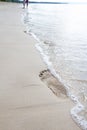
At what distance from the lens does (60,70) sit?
12.2ft

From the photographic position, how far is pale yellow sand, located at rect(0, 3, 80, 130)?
235 centimetres

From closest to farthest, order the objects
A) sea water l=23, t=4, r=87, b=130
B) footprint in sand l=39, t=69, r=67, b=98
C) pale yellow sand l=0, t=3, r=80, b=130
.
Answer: pale yellow sand l=0, t=3, r=80, b=130 → sea water l=23, t=4, r=87, b=130 → footprint in sand l=39, t=69, r=67, b=98

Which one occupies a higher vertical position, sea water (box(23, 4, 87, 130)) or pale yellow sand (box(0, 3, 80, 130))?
pale yellow sand (box(0, 3, 80, 130))

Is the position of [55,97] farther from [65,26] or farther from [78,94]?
[65,26]

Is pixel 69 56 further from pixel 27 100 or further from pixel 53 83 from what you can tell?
pixel 27 100

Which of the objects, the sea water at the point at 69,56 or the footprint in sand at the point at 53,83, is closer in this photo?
the sea water at the point at 69,56

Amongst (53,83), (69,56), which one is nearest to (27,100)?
(53,83)

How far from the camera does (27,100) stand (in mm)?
2742

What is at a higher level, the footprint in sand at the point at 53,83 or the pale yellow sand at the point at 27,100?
the pale yellow sand at the point at 27,100

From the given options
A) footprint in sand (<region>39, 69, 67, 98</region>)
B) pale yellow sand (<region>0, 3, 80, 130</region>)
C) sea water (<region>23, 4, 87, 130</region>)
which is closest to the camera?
pale yellow sand (<region>0, 3, 80, 130</region>)

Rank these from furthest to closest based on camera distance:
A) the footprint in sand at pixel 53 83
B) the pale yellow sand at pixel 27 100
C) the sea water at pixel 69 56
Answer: the footprint in sand at pixel 53 83 → the sea water at pixel 69 56 → the pale yellow sand at pixel 27 100

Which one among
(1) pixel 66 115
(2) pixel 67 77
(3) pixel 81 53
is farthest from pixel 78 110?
(3) pixel 81 53

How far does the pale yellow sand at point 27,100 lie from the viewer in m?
2.35

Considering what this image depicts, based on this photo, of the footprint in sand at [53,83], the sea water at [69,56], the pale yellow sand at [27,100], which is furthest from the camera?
the footprint in sand at [53,83]
